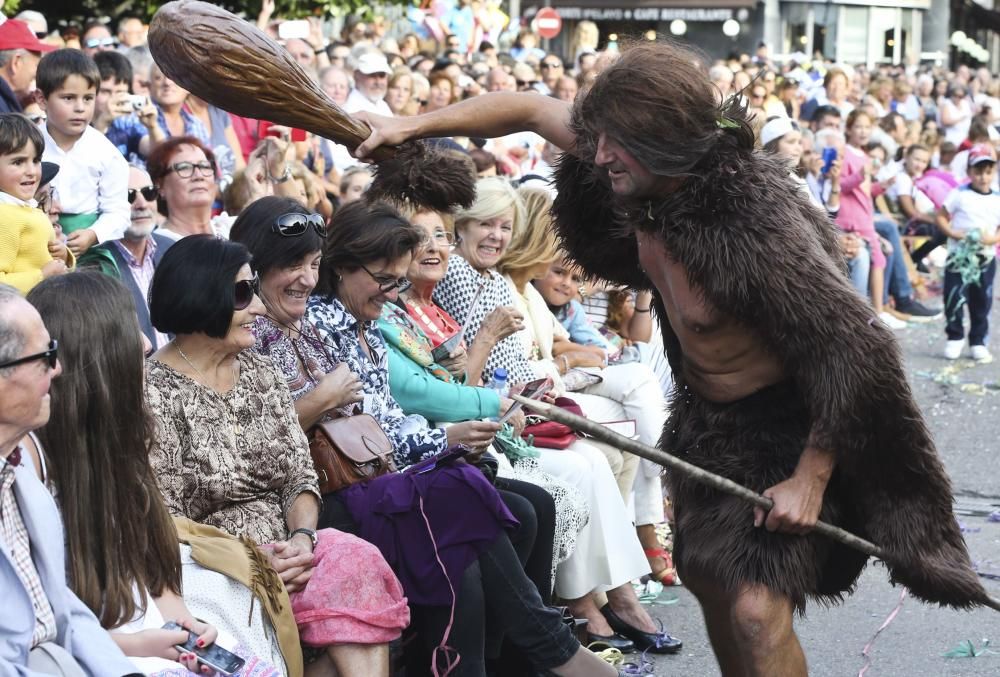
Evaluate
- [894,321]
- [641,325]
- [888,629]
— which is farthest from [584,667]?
[894,321]

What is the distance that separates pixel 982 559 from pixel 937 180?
9.54 metres

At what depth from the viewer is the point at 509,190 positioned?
6504mm

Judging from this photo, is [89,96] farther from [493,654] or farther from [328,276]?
[493,654]

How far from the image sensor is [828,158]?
508 inches

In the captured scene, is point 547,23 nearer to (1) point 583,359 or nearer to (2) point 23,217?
(1) point 583,359

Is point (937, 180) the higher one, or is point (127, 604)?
point (127, 604)

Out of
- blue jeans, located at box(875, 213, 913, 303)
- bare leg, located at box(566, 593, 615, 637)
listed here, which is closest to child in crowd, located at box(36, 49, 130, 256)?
bare leg, located at box(566, 593, 615, 637)

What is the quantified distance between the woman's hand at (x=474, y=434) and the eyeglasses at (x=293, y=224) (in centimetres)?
87

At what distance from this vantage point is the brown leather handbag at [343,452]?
4.53 metres

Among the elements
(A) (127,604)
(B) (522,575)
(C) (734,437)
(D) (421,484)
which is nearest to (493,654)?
(B) (522,575)

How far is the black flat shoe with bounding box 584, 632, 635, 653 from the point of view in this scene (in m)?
5.51

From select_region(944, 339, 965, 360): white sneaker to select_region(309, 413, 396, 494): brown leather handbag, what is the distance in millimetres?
8646

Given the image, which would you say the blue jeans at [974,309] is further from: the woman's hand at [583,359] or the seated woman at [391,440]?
the seated woman at [391,440]

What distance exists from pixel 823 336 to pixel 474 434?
1551mm
